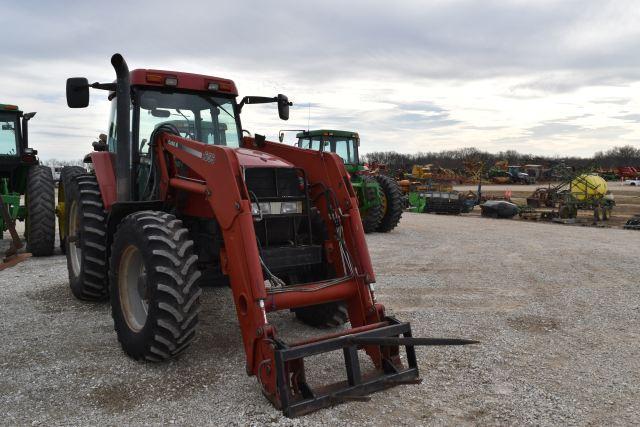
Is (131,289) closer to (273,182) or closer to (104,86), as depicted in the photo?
(273,182)

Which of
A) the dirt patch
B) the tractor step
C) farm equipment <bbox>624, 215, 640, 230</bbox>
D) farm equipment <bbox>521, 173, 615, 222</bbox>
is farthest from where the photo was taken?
farm equipment <bbox>521, 173, 615, 222</bbox>

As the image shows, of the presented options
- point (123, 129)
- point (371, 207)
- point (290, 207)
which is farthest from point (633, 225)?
point (123, 129)

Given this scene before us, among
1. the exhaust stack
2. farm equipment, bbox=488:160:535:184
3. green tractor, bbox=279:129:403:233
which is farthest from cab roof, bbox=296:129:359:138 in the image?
farm equipment, bbox=488:160:535:184

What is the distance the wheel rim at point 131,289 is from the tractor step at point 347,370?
163 cm

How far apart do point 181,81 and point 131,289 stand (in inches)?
85.3

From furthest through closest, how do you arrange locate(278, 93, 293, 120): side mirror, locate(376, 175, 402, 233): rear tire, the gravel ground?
locate(376, 175, 402, 233): rear tire, locate(278, 93, 293, 120): side mirror, the gravel ground

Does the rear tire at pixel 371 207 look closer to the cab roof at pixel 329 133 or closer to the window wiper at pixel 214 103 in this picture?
the cab roof at pixel 329 133

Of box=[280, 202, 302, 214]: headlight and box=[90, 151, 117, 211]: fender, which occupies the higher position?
box=[90, 151, 117, 211]: fender

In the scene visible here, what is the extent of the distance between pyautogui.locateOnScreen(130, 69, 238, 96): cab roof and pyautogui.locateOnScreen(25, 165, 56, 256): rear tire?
15.3 ft

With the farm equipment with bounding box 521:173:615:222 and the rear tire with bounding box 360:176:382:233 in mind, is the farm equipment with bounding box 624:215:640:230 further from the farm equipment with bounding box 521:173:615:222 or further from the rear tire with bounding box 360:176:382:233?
the rear tire with bounding box 360:176:382:233

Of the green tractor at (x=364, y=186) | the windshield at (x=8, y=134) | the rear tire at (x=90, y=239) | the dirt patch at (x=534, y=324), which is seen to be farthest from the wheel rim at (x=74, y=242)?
the green tractor at (x=364, y=186)

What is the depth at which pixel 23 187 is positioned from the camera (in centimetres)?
1030

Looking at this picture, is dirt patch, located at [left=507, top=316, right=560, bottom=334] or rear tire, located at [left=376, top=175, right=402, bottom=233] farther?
rear tire, located at [left=376, top=175, right=402, bottom=233]

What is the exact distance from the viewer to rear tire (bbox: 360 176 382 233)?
12273 millimetres
